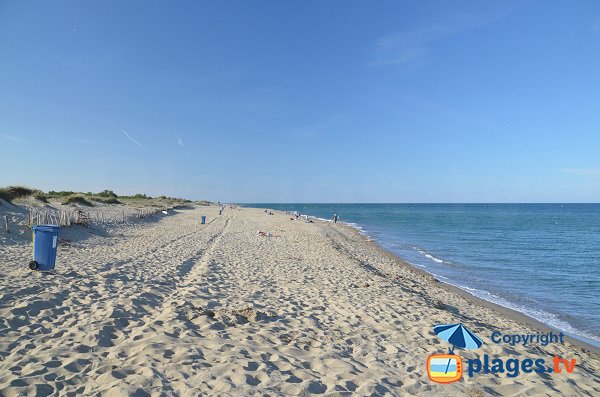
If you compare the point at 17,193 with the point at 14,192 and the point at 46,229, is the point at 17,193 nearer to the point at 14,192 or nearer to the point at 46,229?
the point at 14,192

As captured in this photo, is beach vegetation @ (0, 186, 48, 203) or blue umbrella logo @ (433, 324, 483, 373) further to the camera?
beach vegetation @ (0, 186, 48, 203)

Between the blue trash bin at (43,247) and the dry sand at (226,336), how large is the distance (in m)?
0.26

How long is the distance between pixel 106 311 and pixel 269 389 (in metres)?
3.76

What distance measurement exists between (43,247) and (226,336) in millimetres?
5767

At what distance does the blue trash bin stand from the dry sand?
10.3 inches

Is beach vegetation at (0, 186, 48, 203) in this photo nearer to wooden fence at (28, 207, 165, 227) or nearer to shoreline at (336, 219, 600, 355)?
wooden fence at (28, 207, 165, 227)

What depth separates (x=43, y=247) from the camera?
830cm

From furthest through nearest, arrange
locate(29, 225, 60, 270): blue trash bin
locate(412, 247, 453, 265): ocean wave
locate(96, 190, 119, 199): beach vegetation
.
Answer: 1. locate(96, 190, 119, 199): beach vegetation
2. locate(412, 247, 453, 265): ocean wave
3. locate(29, 225, 60, 270): blue trash bin

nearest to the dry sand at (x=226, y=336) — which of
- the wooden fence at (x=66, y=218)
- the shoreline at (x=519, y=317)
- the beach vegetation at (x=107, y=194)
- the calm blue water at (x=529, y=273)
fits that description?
the shoreline at (x=519, y=317)

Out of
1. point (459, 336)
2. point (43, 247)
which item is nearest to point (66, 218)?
point (43, 247)

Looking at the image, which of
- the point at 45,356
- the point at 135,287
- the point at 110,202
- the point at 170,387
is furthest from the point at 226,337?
the point at 110,202

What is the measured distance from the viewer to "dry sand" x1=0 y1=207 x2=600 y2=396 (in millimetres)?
4078

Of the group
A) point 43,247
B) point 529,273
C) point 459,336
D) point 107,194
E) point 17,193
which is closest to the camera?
point 459,336

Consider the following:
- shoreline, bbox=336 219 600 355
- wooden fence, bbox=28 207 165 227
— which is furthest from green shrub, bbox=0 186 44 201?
shoreline, bbox=336 219 600 355
